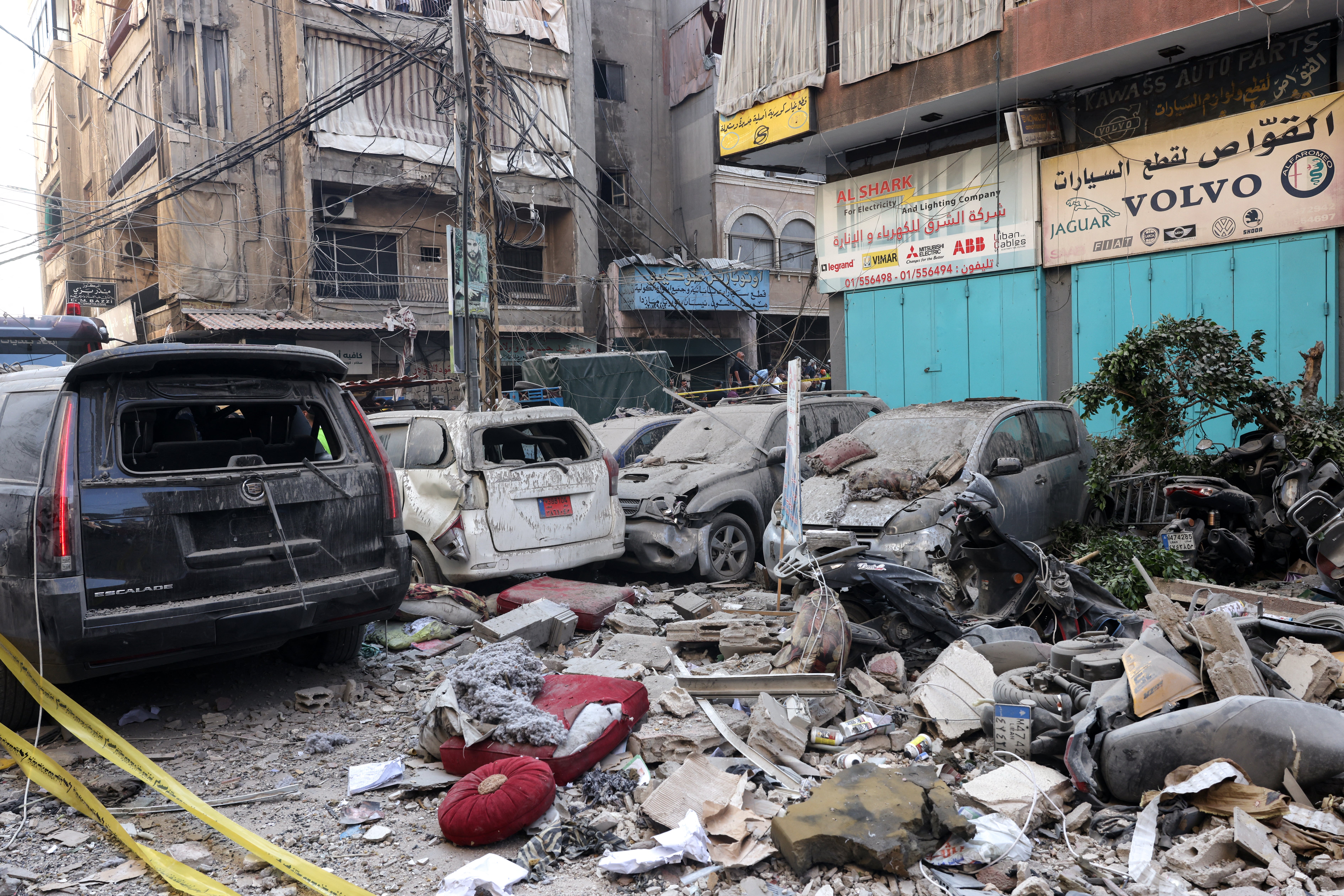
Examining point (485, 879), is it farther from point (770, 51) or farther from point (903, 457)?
point (770, 51)

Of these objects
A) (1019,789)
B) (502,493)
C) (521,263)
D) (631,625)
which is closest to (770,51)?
(502,493)

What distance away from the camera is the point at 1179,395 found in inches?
296

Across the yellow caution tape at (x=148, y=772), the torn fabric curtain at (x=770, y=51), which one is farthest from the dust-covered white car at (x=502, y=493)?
the torn fabric curtain at (x=770, y=51)

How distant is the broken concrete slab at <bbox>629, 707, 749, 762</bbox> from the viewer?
161 inches

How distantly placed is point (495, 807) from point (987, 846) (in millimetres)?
1806

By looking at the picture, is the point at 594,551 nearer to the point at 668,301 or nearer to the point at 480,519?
the point at 480,519

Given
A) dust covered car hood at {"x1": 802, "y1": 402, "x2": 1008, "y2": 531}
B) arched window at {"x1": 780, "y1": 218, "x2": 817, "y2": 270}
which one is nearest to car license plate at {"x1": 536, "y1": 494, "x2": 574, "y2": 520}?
dust covered car hood at {"x1": 802, "y1": 402, "x2": 1008, "y2": 531}

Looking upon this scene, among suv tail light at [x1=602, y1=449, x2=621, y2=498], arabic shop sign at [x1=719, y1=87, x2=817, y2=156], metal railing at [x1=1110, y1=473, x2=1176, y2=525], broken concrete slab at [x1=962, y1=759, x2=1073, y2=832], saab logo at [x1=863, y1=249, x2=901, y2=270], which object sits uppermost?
arabic shop sign at [x1=719, y1=87, x2=817, y2=156]

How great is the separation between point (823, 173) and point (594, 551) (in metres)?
10.6

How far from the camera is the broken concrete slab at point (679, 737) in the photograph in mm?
4102

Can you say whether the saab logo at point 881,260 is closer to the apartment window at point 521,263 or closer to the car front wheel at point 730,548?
the car front wheel at point 730,548

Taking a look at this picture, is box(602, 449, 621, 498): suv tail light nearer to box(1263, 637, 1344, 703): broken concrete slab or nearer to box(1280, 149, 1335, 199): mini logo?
box(1263, 637, 1344, 703): broken concrete slab

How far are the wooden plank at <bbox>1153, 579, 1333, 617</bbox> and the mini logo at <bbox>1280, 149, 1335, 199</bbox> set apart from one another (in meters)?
5.37

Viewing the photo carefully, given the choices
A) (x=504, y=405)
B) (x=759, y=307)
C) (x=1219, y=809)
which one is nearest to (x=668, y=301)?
(x=759, y=307)
